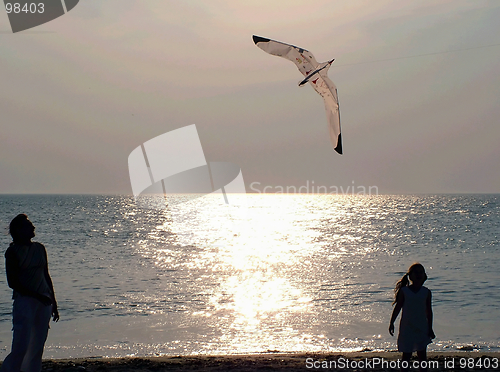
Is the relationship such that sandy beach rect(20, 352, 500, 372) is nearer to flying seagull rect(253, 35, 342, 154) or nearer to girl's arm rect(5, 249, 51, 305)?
girl's arm rect(5, 249, 51, 305)

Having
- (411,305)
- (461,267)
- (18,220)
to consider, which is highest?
(18,220)

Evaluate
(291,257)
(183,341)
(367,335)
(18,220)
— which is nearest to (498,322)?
(367,335)

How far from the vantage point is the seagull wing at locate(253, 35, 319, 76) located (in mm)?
7586

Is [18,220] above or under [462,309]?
above

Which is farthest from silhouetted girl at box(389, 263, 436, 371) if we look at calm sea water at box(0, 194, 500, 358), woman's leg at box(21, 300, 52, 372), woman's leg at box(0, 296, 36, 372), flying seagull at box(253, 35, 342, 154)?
calm sea water at box(0, 194, 500, 358)

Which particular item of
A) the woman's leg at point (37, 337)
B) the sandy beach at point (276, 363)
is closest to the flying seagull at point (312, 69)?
the sandy beach at point (276, 363)

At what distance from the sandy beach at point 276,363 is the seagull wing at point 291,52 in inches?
177

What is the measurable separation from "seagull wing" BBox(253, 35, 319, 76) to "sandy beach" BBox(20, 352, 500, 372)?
177 inches

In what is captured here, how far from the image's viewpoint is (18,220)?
4621 millimetres

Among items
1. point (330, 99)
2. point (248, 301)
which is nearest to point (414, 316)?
point (330, 99)

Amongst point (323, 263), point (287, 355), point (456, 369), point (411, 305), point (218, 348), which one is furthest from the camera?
point (323, 263)

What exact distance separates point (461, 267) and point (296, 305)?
12.8 m

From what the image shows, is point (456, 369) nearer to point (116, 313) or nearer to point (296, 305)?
point (296, 305)

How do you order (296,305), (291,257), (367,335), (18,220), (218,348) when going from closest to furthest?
(18,220), (218,348), (367,335), (296,305), (291,257)
